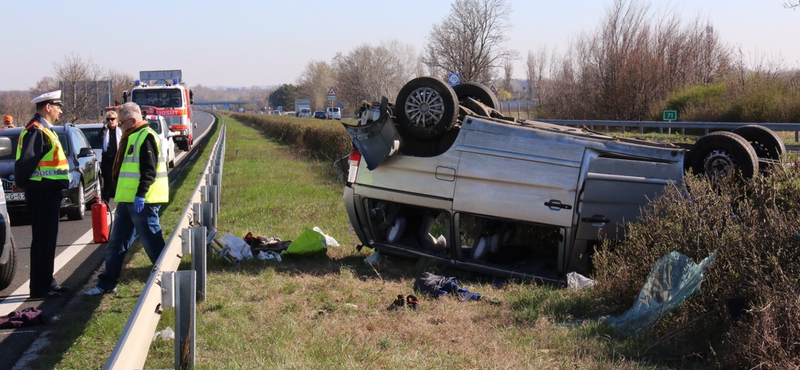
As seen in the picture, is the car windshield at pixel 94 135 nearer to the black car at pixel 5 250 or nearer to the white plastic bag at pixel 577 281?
the black car at pixel 5 250

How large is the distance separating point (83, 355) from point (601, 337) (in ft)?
11.3

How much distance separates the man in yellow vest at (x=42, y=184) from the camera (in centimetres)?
711

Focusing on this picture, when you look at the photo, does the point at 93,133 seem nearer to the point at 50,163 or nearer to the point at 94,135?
the point at 94,135

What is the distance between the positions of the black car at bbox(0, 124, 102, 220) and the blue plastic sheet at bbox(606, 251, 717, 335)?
8605 mm

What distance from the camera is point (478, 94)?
8.60 m

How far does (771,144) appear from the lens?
7.12 m

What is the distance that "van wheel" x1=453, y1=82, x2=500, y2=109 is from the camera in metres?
8.58

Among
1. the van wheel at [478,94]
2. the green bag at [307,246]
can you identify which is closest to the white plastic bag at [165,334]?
the green bag at [307,246]

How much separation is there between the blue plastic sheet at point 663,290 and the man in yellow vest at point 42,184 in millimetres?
4957

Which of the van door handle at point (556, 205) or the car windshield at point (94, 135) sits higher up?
the car windshield at point (94, 135)

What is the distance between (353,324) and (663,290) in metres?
2.18

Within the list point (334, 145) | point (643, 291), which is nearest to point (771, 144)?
point (643, 291)

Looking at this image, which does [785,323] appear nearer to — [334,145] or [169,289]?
[169,289]

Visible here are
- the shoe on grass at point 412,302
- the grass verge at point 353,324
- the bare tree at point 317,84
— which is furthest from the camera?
the bare tree at point 317,84
